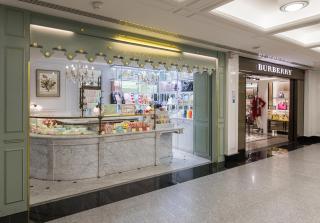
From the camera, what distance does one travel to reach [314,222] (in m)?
3.40

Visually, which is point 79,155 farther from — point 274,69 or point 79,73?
point 274,69

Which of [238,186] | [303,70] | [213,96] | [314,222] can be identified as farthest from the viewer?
[303,70]

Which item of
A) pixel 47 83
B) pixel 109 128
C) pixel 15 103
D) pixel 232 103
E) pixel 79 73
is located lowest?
pixel 109 128

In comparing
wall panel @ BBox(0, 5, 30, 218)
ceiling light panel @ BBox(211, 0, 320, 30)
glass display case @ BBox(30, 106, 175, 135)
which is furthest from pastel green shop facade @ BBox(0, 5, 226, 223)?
ceiling light panel @ BBox(211, 0, 320, 30)

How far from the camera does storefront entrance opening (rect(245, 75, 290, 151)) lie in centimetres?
1180

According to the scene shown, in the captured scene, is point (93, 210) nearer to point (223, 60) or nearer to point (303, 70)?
point (223, 60)

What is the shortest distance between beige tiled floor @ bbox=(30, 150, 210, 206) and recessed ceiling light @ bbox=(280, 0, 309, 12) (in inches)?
154

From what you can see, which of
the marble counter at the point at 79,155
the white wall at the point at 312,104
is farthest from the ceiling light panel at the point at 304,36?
the white wall at the point at 312,104

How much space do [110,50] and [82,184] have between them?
2.59 meters

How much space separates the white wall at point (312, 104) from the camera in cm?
1011

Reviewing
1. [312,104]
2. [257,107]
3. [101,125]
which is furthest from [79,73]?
[312,104]

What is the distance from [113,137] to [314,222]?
3823mm

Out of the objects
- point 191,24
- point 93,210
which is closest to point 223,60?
point 191,24

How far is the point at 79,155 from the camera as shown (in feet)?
16.4
